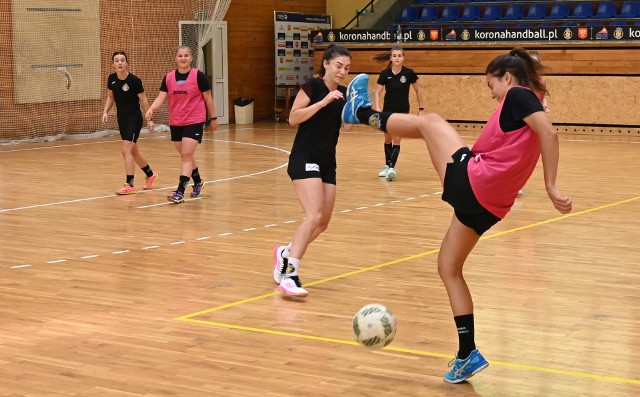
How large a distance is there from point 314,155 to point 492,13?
20.9 meters

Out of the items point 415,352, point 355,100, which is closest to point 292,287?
point 415,352

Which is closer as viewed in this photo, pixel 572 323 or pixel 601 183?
pixel 572 323

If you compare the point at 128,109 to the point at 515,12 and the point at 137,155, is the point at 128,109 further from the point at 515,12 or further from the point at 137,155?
the point at 515,12

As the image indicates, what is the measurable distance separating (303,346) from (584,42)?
1922 cm

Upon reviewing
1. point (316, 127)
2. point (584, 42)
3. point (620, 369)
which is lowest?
point (620, 369)

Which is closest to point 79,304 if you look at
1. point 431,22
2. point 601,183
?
point 601,183

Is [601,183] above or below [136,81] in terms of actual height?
below

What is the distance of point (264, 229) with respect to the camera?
11.1m

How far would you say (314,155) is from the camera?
→ 26.3 feet

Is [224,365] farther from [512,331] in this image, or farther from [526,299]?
[526,299]

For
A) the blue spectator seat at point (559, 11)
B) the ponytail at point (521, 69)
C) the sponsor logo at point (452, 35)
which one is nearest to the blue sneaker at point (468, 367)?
the ponytail at point (521, 69)

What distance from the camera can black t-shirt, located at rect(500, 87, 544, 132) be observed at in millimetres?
5238

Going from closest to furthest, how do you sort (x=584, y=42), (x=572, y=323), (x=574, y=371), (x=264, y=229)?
(x=574, y=371) → (x=572, y=323) → (x=264, y=229) → (x=584, y=42)

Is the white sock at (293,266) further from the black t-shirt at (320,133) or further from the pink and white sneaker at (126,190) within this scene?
the pink and white sneaker at (126,190)
